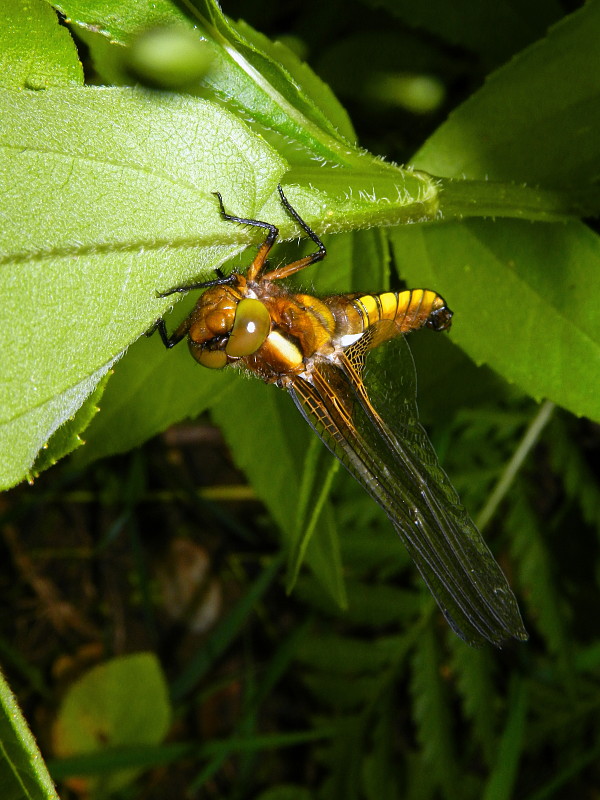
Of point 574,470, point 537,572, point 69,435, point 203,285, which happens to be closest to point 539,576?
point 537,572

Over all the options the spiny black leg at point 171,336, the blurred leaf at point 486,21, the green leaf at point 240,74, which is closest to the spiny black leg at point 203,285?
the spiny black leg at point 171,336

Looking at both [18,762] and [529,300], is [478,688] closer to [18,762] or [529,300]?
[529,300]

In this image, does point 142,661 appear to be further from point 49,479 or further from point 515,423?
point 515,423

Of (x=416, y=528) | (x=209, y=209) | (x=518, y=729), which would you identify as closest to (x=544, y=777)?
(x=518, y=729)

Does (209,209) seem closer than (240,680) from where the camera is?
Yes

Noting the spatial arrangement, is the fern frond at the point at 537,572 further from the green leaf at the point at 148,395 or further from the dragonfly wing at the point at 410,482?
the green leaf at the point at 148,395

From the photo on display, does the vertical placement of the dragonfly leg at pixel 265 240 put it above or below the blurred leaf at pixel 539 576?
above
